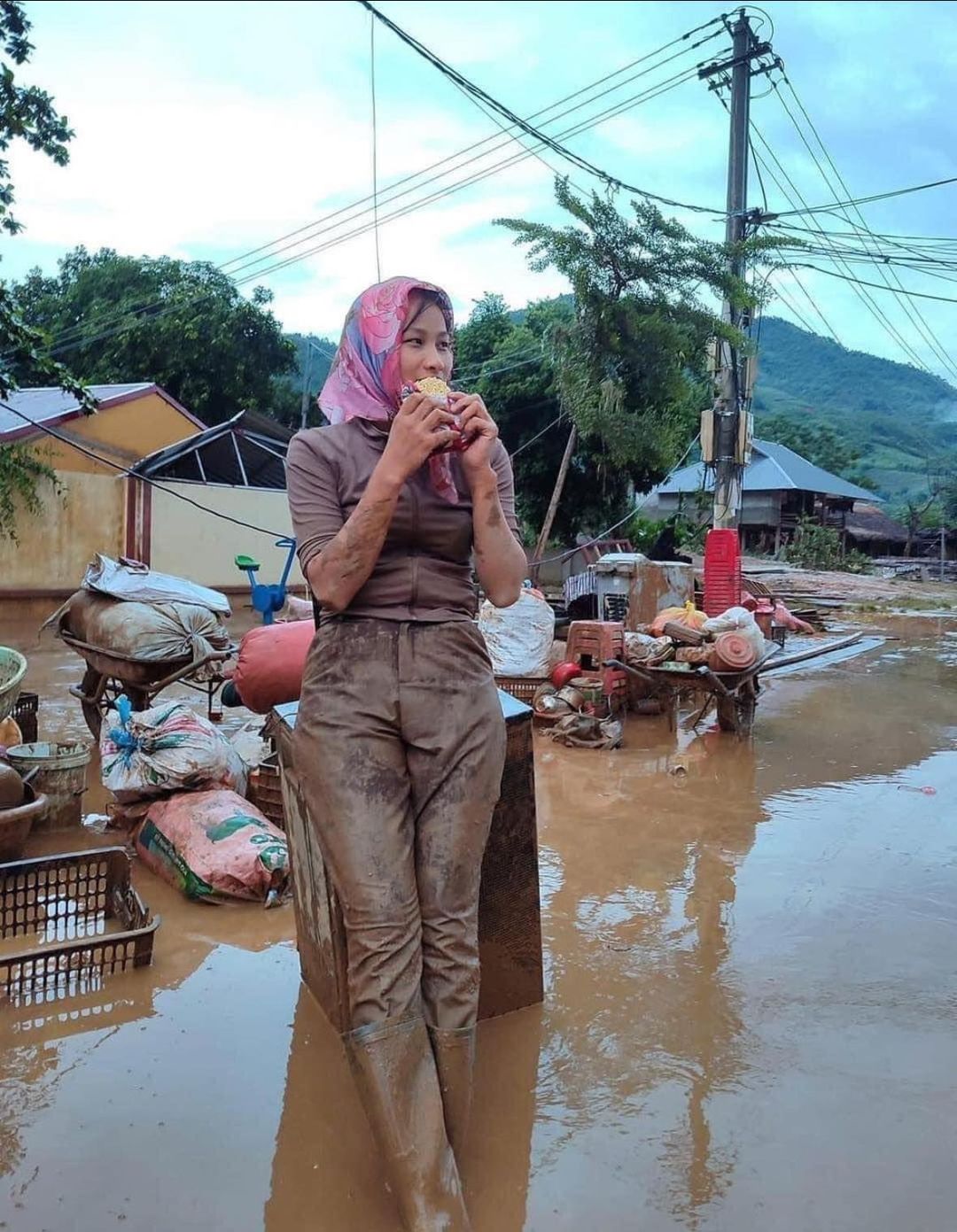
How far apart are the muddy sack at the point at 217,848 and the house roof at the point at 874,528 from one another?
3271 centimetres

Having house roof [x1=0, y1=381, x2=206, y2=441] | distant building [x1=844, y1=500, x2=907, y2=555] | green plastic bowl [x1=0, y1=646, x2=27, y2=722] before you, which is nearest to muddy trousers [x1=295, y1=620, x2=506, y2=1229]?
green plastic bowl [x1=0, y1=646, x2=27, y2=722]

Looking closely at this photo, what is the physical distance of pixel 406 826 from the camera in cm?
185

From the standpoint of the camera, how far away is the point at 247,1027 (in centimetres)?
255

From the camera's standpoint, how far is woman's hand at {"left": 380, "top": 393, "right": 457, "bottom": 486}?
1704 mm

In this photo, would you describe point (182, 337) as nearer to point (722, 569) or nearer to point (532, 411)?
point (532, 411)

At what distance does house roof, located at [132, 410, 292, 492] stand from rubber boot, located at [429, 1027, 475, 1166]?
1216 cm

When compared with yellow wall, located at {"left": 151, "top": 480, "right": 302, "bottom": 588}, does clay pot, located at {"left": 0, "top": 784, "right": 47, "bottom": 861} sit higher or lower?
lower

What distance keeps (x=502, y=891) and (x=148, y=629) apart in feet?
10.1

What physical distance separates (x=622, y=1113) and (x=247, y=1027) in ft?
3.42

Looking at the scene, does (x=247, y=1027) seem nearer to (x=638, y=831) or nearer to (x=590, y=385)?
(x=638, y=831)

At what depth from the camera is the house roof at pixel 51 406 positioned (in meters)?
12.0

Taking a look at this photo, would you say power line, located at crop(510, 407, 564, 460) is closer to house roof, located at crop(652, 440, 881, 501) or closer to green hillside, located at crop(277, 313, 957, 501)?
house roof, located at crop(652, 440, 881, 501)

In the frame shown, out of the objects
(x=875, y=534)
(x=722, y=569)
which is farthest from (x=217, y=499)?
(x=875, y=534)

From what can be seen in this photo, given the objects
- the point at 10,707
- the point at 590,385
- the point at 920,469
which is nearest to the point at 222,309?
the point at 590,385
